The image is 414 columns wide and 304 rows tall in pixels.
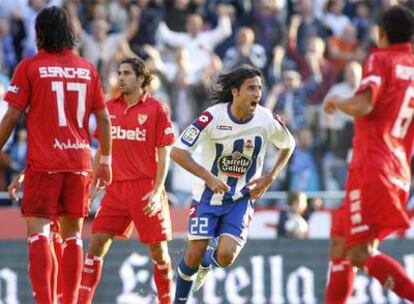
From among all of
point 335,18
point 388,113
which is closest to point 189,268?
point 388,113

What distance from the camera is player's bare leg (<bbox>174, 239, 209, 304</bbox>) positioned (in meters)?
12.5

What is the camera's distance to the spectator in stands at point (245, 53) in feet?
66.7

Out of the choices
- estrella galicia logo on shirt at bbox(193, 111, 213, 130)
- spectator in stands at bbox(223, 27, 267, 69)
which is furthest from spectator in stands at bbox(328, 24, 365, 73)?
estrella galicia logo on shirt at bbox(193, 111, 213, 130)

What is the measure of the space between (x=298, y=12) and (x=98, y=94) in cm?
1071

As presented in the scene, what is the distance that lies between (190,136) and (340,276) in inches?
88.1

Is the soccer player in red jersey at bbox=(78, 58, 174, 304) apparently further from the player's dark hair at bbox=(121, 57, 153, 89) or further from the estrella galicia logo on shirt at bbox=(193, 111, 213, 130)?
the estrella galicia logo on shirt at bbox=(193, 111, 213, 130)

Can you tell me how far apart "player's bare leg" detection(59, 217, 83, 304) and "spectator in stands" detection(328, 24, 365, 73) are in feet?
34.6

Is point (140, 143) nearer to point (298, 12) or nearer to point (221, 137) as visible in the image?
point (221, 137)

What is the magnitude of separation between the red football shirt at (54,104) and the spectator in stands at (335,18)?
11.0 metres

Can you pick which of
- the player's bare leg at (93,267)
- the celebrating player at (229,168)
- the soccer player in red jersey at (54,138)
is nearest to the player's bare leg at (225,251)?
the celebrating player at (229,168)

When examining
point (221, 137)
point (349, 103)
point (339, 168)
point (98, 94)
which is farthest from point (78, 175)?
point (339, 168)

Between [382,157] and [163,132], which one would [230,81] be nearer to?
[163,132]

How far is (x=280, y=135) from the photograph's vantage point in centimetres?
1281

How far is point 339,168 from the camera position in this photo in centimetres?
1977
